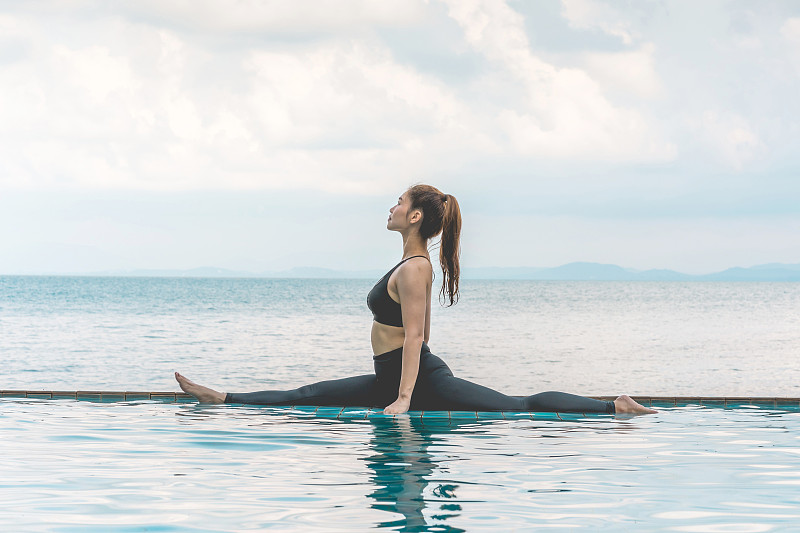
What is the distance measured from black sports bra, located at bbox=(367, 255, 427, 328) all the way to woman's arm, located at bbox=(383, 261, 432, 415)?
0.12 m

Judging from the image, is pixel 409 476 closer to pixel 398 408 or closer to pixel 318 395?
pixel 398 408

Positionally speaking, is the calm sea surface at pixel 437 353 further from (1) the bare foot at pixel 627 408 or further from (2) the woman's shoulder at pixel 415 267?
(2) the woman's shoulder at pixel 415 267

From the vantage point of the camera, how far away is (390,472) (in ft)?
13.9

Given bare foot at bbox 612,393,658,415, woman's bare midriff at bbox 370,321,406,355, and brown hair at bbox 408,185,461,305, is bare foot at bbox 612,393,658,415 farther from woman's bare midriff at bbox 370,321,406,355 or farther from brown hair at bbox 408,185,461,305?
woman's bare midriff at bbox 370,321,406,355

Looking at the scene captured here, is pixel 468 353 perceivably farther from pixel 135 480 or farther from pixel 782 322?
pixel 782 322

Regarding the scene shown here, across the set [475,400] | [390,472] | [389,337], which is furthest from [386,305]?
[390,472]

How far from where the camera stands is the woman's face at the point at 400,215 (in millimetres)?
6059

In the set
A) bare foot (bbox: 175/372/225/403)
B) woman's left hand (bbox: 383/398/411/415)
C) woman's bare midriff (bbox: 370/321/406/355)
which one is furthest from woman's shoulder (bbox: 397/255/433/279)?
bare foot (bbox: 175/372/225/403)

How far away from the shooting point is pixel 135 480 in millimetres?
4051

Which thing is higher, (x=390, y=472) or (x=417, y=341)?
(x=417, y=341)

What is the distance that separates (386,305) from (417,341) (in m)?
0.39

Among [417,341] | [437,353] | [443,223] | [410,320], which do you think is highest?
[443,223]

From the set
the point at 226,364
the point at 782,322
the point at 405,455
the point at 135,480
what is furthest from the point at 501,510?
the point at 782,322

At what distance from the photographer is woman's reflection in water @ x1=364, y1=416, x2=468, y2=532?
3.30 metres
